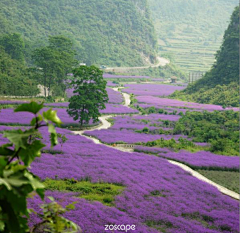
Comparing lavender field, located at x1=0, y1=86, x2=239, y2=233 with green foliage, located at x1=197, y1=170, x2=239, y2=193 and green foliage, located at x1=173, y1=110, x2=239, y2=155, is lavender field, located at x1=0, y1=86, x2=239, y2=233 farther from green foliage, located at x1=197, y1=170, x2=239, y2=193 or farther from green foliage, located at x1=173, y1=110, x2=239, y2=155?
green foliage, located at x1=173, y1=110, x2=239, y2=155

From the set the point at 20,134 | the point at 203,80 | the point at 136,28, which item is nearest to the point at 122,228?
the point at 20,134

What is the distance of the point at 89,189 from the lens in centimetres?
1639

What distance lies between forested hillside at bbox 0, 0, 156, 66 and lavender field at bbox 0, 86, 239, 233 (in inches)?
2488

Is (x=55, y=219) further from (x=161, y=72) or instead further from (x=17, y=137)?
(x=161, y=72)

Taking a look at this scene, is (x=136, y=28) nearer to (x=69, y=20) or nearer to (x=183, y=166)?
(x=69, y=20)

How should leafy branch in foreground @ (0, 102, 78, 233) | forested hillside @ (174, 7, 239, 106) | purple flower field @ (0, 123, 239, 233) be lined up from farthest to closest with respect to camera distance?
forested hillside @ (174, 7, 239, 106) → purple flower field @ (0, 123, 239, 233) → leafy branch in foreground @ (0, 102, 78, 233)

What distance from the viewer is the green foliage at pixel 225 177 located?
20.8 metres

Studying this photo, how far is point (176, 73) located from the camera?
13925 centimetres

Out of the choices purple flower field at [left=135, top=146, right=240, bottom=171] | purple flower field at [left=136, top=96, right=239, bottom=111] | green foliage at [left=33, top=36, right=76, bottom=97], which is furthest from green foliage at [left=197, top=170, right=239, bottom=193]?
green foliage at [left=33, top=36, right=76, bottom=97]

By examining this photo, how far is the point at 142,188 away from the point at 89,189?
2559 mm

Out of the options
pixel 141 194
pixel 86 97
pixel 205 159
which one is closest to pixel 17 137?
pixel 141 194

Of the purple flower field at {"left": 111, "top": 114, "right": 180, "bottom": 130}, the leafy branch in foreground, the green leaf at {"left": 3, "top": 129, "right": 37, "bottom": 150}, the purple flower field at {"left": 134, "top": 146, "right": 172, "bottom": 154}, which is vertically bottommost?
the purple flower field at {"left": 134, "top": 146, "right": 172, "bottom": 154}

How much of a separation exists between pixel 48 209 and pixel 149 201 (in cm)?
1076

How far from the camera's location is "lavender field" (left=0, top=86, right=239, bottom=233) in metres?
12.6
